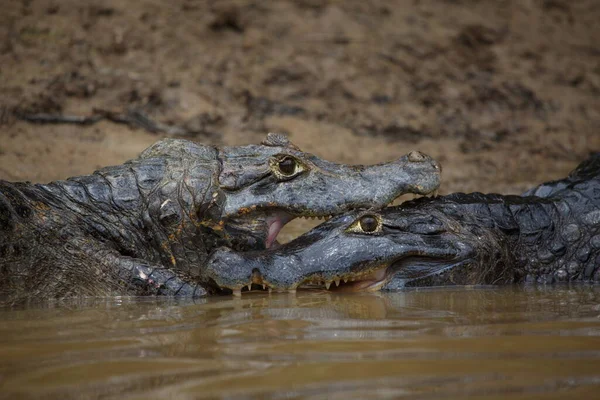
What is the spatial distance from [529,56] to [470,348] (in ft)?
27.0

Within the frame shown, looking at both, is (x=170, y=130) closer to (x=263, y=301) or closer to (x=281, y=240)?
(x=281, y=240)

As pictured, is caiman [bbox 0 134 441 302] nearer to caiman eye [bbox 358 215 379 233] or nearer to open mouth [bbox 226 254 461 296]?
caiman eye [bbox 358 215 379 233]

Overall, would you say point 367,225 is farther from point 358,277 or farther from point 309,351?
point 309,351

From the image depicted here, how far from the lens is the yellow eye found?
4.31 metres

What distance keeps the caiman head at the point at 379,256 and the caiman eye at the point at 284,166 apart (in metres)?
0.52

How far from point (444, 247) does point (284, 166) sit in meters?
1.09

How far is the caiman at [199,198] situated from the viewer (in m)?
4.64

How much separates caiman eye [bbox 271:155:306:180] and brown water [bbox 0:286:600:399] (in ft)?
4.75

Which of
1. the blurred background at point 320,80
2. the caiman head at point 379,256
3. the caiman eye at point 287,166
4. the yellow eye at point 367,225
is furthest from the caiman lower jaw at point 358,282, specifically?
the blurred background at point 320,80

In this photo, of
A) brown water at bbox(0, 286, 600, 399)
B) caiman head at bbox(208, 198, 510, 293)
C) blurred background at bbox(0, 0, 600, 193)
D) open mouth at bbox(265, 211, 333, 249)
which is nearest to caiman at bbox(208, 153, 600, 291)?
caiman head at bbox(208, 198, 510, 293)

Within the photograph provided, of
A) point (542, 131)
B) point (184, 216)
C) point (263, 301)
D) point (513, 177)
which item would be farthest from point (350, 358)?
point (542, 131)

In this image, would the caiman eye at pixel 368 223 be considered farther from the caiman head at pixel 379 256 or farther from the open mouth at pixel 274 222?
the open mouth at pixel 274 222

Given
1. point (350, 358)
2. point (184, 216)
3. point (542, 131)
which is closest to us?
point (350, 358)

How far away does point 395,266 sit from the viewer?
4328mm
